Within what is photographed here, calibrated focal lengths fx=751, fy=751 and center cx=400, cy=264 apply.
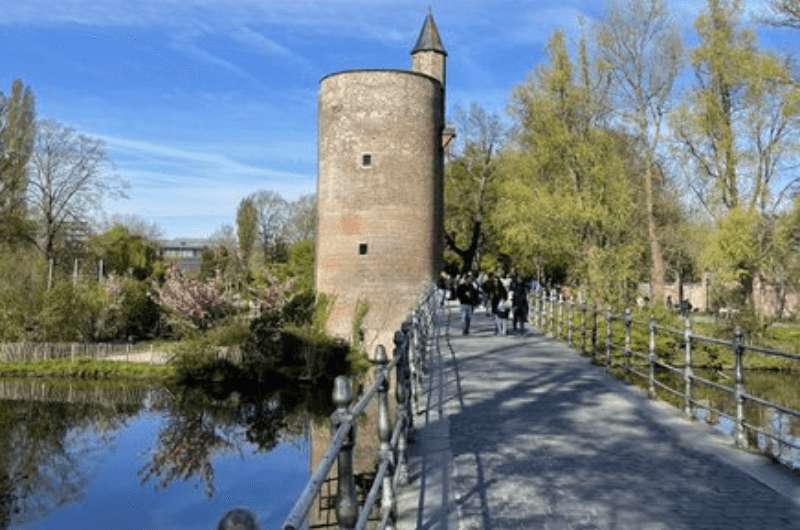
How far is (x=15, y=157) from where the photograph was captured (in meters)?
43.1

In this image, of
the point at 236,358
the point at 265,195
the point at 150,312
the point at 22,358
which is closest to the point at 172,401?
the point at 236,358

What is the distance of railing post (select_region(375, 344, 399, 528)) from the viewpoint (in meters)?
4.53

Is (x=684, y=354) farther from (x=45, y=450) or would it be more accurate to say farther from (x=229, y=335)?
(x=229, y=335)

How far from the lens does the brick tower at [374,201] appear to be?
26.9 meters

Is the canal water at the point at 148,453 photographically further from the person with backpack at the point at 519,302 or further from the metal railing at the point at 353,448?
the metal railing at the point at 353,448

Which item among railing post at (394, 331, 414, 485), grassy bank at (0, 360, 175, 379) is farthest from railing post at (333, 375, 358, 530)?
grassy bank at (0, 360, 175, 379)

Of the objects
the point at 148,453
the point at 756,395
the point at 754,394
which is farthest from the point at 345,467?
the point at 754,394

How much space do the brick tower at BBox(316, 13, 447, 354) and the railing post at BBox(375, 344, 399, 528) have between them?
2170 centimetres

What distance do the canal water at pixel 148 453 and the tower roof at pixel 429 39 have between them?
1607 centimetres

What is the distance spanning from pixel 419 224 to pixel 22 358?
1723 centimetres

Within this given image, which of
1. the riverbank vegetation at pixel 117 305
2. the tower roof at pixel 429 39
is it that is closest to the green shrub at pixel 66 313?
the riverbank vegetation at pixel 117 305

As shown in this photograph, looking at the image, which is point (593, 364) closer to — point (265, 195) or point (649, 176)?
point (649, 176)

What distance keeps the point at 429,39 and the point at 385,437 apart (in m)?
30.7

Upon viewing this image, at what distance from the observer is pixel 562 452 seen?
678 cm
